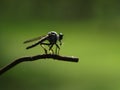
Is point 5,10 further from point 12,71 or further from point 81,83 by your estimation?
point 81,83

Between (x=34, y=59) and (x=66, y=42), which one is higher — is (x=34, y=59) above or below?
above

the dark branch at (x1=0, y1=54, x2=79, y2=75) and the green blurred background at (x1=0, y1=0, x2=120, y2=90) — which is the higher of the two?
the dark branch at (x1=0, y1=54, x2=79, y2=75)

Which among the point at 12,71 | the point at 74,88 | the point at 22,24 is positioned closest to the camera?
the point at 74,88

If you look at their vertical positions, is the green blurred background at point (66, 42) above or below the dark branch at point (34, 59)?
below

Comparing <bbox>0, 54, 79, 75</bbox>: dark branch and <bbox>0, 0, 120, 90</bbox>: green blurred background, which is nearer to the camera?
<bbox>0, 54, 79, 75</bbox>: dark branch

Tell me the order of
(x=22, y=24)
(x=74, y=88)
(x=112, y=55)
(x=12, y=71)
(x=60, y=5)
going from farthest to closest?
1. (x=60, y=5)
2. (x=22, y=24)
3. (x=112, y=55)
4. (x=12, y=71)
5. (x=74, y=88)

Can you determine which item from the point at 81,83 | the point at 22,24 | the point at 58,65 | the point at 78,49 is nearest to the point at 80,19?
the point at 22,24

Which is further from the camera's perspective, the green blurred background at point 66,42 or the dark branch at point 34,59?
the green blurred background at point 66,42

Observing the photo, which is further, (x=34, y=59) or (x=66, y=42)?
(x=66, y=42)
